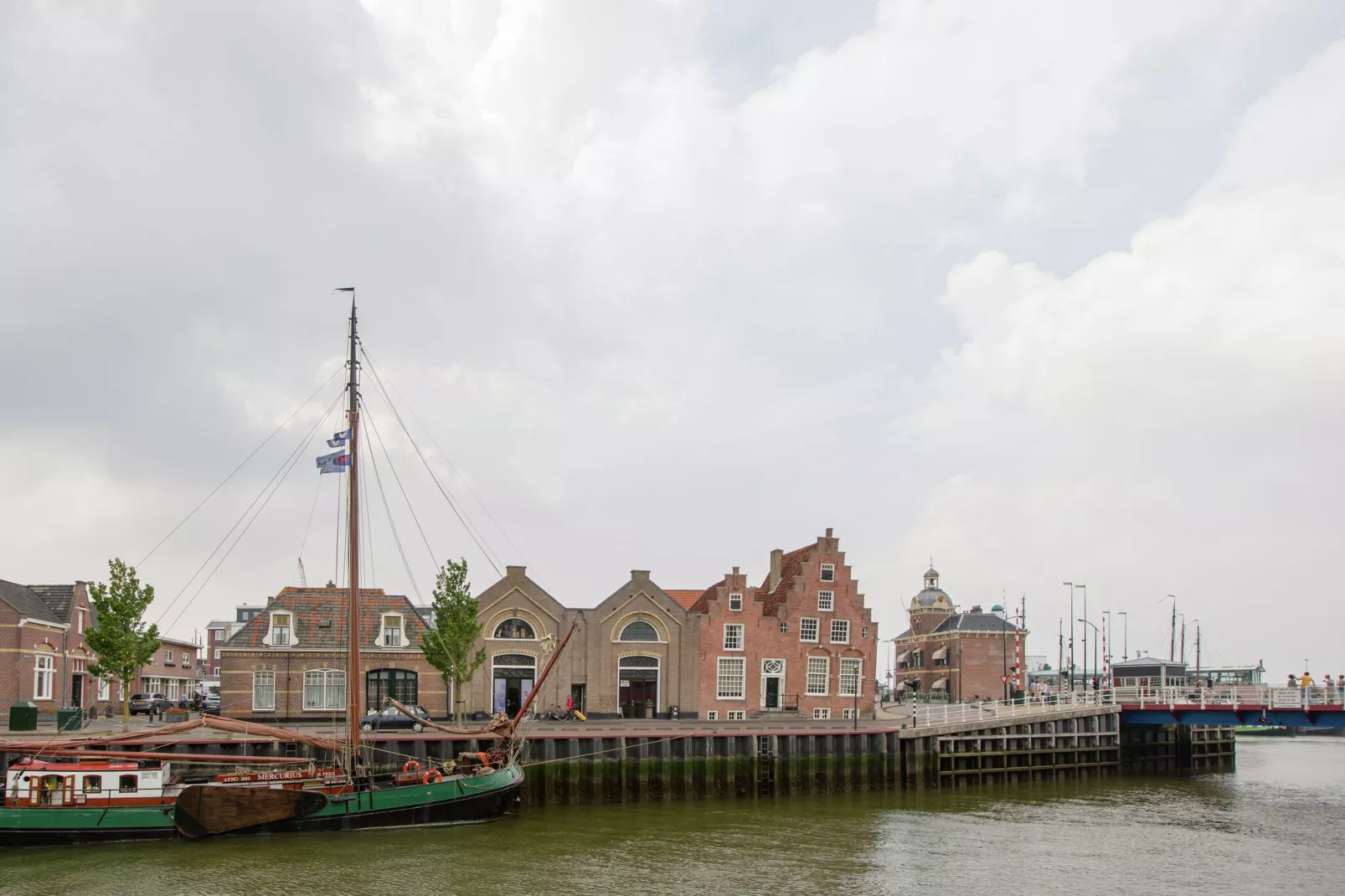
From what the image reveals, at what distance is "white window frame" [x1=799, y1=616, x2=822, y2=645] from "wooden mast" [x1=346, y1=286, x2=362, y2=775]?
1319 inches

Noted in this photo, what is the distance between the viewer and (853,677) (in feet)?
233

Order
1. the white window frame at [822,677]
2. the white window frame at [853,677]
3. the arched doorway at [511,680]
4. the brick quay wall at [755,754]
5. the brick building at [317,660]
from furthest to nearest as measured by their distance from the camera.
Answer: the white window frame at [853,677]
the white window frame at [822,677]
the arched doorway at [511,680]
the brick building at [317,660]
the brick quay wall at [755,754]

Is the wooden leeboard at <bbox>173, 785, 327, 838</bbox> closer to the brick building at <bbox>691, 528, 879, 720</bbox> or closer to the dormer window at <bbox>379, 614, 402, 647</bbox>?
the dormer window at <bbox>379, 614, 402, 647</bbox>

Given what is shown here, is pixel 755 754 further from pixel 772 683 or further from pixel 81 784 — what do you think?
pixel 81 784

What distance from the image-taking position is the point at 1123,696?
239 feet

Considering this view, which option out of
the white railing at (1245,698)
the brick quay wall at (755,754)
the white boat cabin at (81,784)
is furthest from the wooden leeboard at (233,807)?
the white railing at (1245,698)

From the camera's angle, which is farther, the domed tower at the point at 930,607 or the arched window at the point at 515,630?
the domed tower at the point at 930,607

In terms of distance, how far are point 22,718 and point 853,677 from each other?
153 feet

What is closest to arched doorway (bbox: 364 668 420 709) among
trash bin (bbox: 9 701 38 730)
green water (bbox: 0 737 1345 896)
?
trash bin (bbox: 9 701 38 730)

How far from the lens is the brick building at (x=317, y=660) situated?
196ft

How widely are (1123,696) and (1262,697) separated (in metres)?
11.6

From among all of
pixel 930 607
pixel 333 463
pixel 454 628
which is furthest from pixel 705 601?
pixel 930 607

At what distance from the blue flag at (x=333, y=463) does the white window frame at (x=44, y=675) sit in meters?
29.6

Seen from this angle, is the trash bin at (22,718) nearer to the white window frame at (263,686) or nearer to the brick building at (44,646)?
the brick building at (44,646)
